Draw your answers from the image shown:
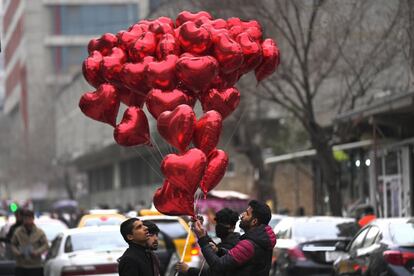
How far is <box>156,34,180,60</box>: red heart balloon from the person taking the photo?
457 inches

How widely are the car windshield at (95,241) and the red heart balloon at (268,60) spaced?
6.35 metres

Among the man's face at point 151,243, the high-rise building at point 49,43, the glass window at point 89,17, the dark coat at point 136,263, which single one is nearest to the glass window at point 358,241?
the man's face at point 151,243

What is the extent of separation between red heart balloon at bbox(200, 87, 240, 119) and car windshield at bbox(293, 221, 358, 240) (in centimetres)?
887

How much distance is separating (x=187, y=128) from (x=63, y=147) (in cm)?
7103

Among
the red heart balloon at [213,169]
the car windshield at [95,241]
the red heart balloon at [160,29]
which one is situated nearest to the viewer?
the red heart balloon at [213,169]

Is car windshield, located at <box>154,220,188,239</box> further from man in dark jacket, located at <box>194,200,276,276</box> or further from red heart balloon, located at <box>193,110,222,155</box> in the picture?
man in dark jacket, located at <box>194,200,276,276</box>

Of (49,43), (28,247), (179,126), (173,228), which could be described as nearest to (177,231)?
(173,228)

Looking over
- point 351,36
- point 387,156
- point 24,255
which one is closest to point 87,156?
point 387,156

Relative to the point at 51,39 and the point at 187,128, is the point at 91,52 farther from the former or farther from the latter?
the point at 51,39

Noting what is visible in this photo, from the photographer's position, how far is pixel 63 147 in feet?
266

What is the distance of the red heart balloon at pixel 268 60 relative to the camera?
40.4 feet

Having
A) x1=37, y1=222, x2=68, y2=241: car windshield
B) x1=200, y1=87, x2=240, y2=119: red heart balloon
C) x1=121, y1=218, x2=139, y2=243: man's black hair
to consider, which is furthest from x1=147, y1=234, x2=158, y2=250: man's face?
x1=37, y1=222, x2=68, y2=241: car windshield

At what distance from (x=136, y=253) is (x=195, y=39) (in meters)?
2.80

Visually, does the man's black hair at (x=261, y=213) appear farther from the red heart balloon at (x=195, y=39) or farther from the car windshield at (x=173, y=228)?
the car windshield at (x=173, y=228)
